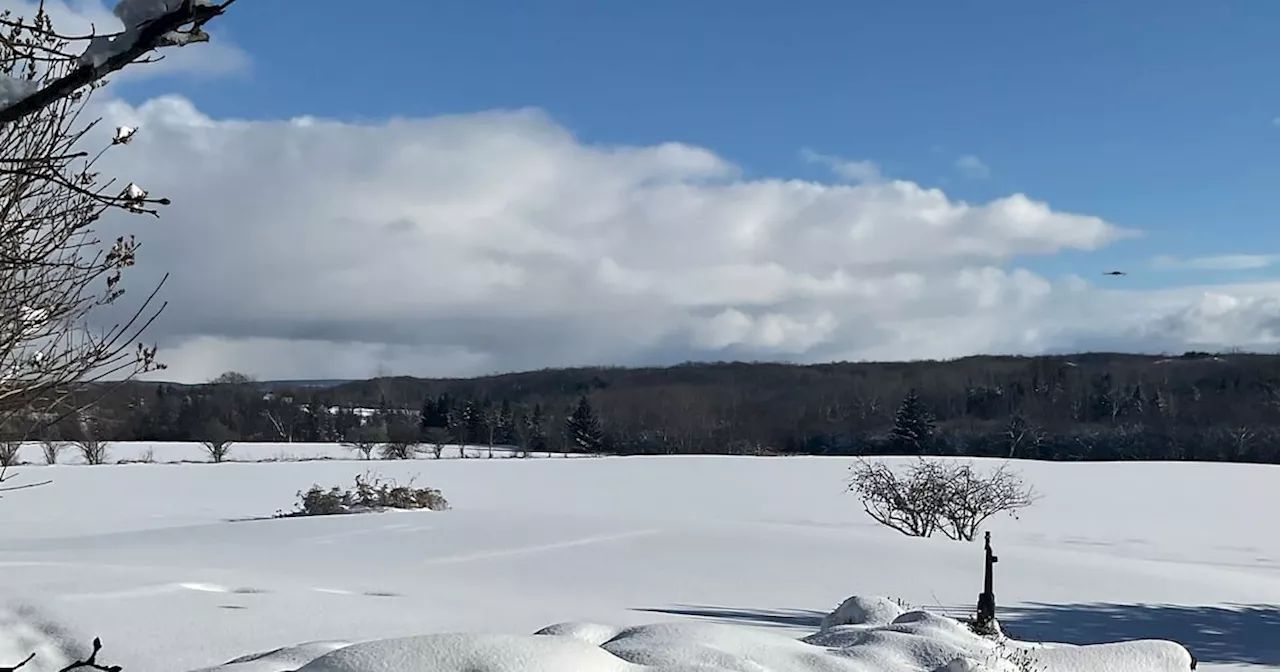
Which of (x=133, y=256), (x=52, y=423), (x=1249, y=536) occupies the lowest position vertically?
(x=1249, y=536)

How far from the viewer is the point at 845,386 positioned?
9600 centimetres

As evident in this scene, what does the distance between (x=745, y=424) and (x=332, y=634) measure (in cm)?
7741

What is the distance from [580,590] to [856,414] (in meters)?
74.4

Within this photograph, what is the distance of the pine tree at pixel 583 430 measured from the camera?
7419 cm

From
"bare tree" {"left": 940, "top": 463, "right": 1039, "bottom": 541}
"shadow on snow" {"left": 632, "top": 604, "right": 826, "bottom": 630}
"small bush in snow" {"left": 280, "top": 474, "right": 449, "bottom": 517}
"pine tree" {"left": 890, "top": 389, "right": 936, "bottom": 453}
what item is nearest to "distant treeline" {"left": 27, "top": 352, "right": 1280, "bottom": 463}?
"pine tree" {"left": 890, "top": 389, "right": 936, "bottom": 453}

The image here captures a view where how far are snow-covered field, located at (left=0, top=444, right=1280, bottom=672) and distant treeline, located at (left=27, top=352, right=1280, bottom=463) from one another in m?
39.1

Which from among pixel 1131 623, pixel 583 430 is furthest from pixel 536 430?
pixel 1131 623

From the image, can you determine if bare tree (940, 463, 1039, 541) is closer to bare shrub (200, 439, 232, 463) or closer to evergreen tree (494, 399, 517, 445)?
bare shrub (200, 439, 232, 463)

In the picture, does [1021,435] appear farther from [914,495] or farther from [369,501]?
[369,501]

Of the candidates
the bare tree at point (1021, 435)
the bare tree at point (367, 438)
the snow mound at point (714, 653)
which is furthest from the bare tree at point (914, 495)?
the bare tree at point (1021, 435)

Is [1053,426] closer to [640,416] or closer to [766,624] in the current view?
[640,416]

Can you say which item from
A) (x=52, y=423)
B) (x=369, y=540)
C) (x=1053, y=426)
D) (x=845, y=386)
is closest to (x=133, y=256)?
(x=52, y=423)

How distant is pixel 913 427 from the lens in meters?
66.6

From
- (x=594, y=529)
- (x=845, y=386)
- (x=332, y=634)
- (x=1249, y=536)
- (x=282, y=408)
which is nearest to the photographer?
(x=332, y=634)
